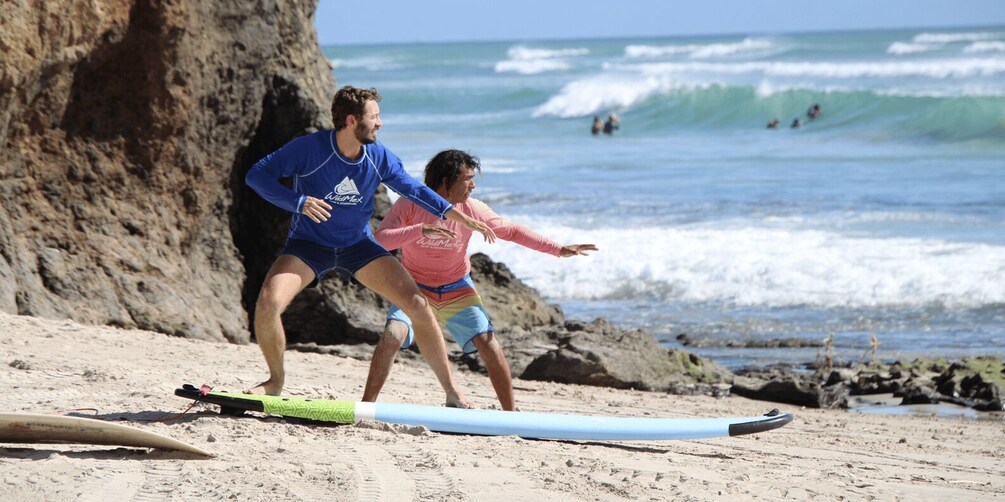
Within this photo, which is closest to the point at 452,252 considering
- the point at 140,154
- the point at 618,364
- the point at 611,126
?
the point at 618,364

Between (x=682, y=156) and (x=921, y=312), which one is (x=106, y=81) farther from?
(x=682, y=156)

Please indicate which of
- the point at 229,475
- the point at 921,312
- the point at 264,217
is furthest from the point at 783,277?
the point at 229,475

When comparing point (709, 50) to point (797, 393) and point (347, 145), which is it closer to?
point (797, 393)

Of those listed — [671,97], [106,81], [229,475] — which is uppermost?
[671,97]

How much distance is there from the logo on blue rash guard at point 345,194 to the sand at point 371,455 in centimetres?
104

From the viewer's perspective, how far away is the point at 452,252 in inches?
249

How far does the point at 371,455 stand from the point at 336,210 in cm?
128

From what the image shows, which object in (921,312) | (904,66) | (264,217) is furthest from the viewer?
(904,66)

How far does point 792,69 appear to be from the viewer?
178 ft

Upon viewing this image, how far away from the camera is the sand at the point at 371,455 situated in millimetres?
4711

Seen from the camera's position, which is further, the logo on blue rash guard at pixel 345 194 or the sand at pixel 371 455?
the logo on blue rash guard at pixel 345 194

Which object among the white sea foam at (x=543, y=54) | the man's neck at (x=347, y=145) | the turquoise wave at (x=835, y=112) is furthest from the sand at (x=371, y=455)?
the white sea foam at (x=543, y=54)

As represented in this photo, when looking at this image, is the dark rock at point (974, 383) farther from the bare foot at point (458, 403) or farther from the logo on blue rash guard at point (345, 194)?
the logo on blue rash guard at point (345, 194)

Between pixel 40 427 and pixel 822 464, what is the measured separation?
3.43m
